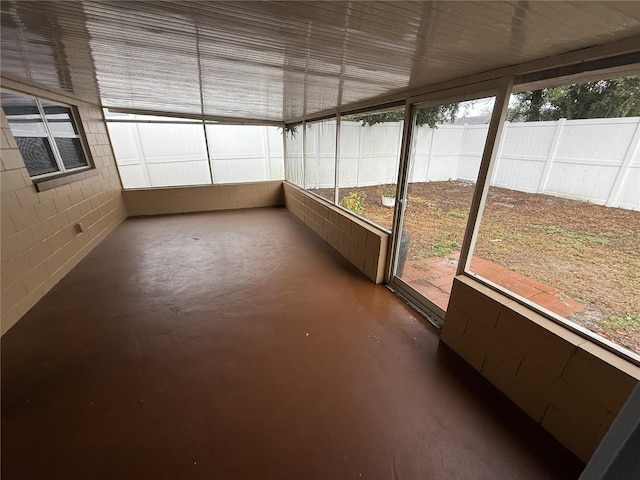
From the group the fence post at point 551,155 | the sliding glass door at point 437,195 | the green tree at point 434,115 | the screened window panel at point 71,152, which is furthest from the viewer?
the screened window panel at point 71,152

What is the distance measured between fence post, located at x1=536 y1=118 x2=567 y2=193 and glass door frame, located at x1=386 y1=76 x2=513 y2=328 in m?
0.31

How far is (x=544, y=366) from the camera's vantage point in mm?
1510

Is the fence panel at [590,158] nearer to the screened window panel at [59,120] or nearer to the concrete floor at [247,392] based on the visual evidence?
the concrete floor at [247,392]

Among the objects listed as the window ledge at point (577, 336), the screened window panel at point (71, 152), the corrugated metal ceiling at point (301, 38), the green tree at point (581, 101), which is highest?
the corrugated metal ceiling at point (301, 38)

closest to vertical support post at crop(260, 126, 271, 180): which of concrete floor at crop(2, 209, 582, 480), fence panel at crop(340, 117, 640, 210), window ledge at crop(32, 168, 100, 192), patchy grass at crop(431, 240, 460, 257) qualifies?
window ledge at crop(32, 168, 100, 192)

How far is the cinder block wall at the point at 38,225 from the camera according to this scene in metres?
2.44

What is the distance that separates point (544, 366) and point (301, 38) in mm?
2224

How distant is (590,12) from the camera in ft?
3.04

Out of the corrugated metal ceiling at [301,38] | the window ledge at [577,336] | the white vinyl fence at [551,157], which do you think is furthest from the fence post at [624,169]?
the window ledge at [577,336]

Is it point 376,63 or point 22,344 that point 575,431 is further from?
point 22,344

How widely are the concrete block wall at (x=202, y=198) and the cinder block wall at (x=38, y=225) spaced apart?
3.91ft

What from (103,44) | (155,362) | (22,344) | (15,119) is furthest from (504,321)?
(15,119)

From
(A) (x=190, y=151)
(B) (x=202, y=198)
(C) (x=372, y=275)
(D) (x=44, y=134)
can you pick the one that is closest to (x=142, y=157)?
(A) (x=190, y=151)

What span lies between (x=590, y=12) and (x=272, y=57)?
1.55 meters
